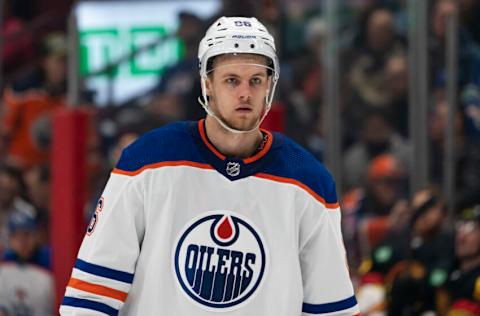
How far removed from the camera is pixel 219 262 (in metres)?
3.30

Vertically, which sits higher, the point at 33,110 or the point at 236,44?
the point at 33,110

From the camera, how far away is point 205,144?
11.0ft

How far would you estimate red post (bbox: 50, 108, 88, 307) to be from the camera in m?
6.96

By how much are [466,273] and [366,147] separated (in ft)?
3.85

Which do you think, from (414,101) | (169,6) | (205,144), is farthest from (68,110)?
(205,144)

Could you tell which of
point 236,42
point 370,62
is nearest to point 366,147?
point 370,62

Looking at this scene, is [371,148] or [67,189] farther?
[67,189]

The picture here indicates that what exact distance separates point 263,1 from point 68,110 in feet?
4.00

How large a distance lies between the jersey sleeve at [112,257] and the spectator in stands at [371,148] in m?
3.24

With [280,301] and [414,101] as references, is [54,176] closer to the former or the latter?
[414,101]

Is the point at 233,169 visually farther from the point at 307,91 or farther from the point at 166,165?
the point at 307,91

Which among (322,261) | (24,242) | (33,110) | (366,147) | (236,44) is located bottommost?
(322,261)

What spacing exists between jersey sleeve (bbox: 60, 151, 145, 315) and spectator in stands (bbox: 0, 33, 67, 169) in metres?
4.76

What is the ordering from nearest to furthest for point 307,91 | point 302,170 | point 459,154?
point 302,170 < point 459,154 < point 307,91
